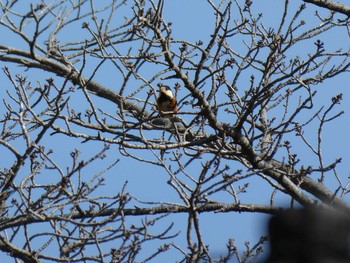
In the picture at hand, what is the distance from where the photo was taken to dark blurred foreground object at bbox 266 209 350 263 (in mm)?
1574

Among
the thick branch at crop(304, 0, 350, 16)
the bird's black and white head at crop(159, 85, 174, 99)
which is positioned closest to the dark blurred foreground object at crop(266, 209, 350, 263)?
the thick branch at crop(304, 0, 350, 16)

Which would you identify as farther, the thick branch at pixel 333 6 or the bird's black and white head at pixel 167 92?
the bird's black and white head at pixel 167 92

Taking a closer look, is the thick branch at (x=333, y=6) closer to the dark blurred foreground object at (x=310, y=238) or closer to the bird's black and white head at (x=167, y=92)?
the bird's black and white head at (x=167, y=92)

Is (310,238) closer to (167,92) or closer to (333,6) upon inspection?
(333,6)

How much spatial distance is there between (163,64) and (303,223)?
4690 millimetres

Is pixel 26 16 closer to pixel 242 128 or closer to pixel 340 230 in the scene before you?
pixel 242 128

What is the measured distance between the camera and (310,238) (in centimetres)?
158

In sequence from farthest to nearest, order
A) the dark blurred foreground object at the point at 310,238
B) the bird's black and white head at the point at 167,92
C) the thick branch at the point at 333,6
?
the bird's black and white head at the point at 167,92 → the thick branch at the point at 333,6 → the dark blurred foreground object at the point at 310,238

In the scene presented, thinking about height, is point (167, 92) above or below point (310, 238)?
above

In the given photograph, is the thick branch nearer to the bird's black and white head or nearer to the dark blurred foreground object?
the bird's black and white head

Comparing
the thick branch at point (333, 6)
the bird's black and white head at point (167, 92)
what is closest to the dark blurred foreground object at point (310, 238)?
the thick branch at point (333, 6)

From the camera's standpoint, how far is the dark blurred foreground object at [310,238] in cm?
157

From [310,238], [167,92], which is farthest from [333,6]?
[310,238]

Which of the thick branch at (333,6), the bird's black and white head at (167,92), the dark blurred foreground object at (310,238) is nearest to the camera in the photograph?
the dark blurred foreground object at (310,238)
